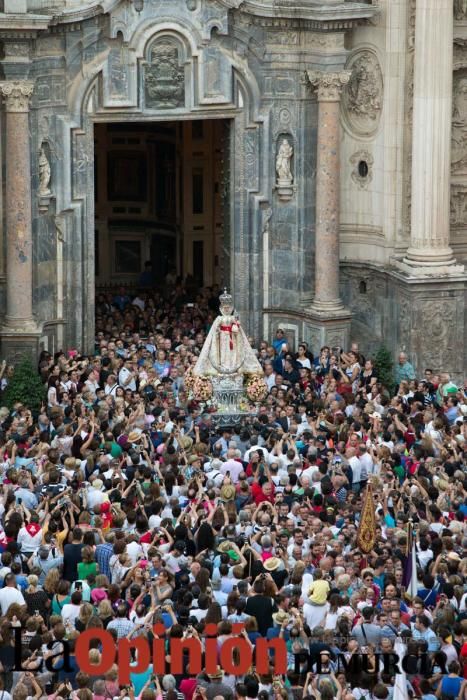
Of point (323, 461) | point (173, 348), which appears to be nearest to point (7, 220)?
point (173, 348)

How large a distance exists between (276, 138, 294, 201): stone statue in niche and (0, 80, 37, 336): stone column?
5495 mm

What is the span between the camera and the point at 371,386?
41.9 meters

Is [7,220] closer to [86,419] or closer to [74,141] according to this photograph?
[74,141]

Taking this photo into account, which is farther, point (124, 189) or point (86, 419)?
point (124, 189)

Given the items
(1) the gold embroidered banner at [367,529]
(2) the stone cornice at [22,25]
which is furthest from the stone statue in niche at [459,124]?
(1) the gold embroidered banner at [367,529]

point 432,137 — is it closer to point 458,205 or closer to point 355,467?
point 458,205

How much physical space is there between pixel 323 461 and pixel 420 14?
39.8 ft

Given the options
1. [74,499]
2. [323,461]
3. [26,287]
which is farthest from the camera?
[26,287]

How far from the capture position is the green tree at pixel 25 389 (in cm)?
4216

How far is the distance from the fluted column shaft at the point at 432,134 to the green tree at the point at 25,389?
8224mm

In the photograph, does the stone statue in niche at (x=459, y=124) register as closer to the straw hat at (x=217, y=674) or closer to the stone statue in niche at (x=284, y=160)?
the stone statue in niche at (x=284, y=160)

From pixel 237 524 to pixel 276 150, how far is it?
15.0 metres

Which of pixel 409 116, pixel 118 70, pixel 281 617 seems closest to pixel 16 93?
pixel 118 70

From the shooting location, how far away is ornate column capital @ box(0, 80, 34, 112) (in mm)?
43656
